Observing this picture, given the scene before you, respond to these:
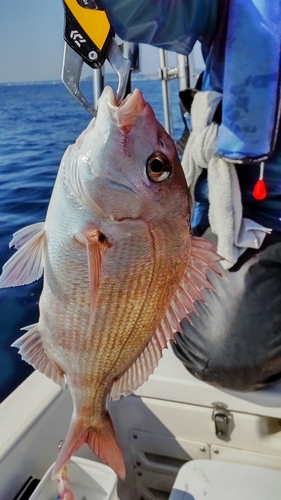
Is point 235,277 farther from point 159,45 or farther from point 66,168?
point 66,168

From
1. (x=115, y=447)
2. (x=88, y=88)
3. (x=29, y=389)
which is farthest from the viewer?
(x=88, y=88)

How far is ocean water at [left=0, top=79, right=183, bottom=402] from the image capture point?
289 centimetres

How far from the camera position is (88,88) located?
13.9 ft

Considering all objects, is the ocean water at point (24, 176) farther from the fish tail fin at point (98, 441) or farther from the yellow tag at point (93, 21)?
the fish tail fin at point (98, 441)

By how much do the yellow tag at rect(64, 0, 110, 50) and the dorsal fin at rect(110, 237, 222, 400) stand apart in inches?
14.6

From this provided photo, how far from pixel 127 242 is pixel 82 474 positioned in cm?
85

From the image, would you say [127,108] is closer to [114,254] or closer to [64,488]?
[114,254]

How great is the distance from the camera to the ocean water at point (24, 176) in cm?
289

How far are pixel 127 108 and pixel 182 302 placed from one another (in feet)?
1.14

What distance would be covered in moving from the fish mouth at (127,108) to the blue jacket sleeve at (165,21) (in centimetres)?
41

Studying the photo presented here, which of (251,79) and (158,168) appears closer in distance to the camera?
(158,168)

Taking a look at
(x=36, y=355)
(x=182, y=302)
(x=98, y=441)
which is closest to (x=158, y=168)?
(x=182, y=302)

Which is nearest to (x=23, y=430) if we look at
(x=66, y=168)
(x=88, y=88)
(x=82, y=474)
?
(x=82, y=474)

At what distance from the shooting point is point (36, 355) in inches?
37.8
